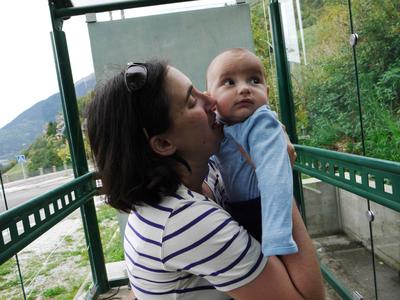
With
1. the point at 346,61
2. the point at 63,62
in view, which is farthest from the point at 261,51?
the point at 63,62

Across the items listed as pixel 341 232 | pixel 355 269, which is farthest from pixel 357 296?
pixel 341 232

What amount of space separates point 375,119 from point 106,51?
1.71 meters

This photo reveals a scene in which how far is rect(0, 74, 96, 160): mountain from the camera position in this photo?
5.33 ft

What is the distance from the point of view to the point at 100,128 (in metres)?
0.83

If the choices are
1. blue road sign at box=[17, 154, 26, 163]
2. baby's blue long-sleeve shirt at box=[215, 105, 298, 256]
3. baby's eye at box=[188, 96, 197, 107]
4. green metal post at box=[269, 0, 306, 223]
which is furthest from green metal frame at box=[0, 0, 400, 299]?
baby's eye at box=[188, 96, 197, 107]

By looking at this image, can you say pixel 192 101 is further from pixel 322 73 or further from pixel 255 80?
pixel 322 73

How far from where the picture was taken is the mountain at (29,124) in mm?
1624

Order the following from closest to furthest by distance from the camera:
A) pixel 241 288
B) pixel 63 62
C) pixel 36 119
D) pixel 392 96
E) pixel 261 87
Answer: pixel 241 288
pixel 261 87
pixel 392 96
pixel 36 119
pixel 63 62

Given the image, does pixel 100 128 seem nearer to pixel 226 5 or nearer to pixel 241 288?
pixel 241 288

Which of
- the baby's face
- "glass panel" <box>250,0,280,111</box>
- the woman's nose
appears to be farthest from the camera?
"glass panel" <box>250,0,280,111</box>

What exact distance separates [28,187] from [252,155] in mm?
1128

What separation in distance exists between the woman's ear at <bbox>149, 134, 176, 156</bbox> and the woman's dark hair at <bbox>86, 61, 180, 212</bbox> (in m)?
0.01

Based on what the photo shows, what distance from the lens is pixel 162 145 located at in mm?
875

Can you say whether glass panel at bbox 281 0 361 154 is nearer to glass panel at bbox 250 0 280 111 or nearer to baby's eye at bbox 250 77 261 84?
glass panel at bbox 250 0 280 111
